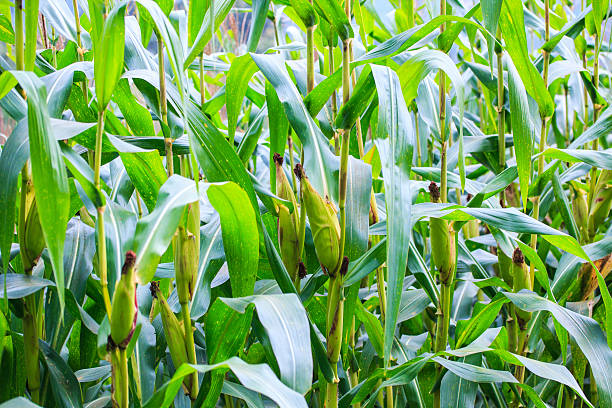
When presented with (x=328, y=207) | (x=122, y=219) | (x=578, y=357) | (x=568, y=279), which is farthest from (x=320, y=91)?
(x=578, y=357)

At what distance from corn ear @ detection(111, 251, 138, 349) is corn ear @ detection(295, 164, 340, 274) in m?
0.22

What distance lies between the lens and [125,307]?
482mm

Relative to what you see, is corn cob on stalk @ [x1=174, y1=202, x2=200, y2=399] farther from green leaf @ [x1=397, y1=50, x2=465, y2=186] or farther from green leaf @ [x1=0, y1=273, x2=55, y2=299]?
green leaf @ [x1=397, y1=50, x2=465, y2=186]

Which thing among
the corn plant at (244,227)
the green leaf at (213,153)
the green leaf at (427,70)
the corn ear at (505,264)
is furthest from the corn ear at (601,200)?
the green leaf at (213,153)

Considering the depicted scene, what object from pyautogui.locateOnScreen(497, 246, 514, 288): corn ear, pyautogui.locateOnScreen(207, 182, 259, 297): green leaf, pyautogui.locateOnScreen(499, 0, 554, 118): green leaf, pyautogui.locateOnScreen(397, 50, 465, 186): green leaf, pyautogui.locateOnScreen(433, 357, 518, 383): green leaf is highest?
pyautogui.locateOnScreen(499, 0, 554, 118): green leaf

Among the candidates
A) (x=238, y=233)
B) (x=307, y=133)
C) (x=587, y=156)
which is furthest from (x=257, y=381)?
(x=587, y=156)

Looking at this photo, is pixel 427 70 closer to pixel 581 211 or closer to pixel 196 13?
pixel 196 13

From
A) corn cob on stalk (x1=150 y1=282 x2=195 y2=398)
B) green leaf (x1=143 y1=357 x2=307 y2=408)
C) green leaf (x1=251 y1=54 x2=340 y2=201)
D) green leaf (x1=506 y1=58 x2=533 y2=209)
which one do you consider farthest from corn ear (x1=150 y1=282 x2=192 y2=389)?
green leaf (x1=506 y1=58 x2=533 y2=209)

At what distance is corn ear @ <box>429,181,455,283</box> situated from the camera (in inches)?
30.0

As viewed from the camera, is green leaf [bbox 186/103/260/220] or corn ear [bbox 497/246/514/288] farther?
corn ear [bbox 497/246/514/288]

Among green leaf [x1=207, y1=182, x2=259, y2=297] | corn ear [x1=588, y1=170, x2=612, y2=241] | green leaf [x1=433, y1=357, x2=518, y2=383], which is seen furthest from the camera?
corn ear [x1=588, y1=170, x2=612, y2=241]

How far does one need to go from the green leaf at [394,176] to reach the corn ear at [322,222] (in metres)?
0.09

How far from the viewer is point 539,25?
1283 millimetres

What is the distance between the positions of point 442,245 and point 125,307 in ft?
1.49
